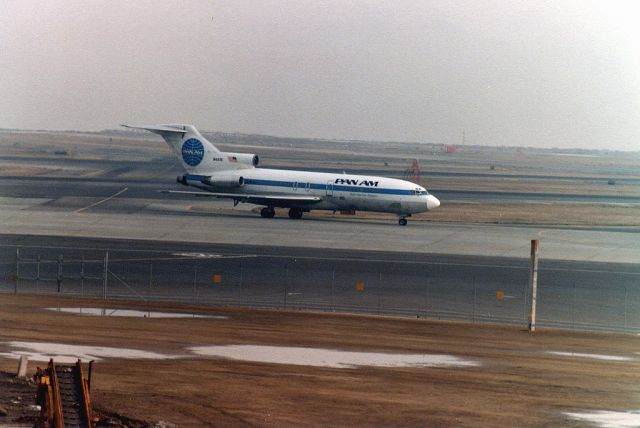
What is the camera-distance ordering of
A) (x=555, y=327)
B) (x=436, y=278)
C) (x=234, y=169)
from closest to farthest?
1. (x=555, y=327)
2. (x=436, y=278)
3. (x=234, y=169)

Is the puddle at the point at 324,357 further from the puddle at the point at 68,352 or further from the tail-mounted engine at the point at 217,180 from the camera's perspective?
the tail-mounted engine at the point at 217,180

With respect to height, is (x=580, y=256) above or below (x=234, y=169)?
below

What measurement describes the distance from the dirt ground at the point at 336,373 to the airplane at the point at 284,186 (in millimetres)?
36033

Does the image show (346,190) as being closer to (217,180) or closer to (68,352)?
(217,180)

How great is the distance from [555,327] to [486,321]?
259cm

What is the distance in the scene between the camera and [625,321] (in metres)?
42.1

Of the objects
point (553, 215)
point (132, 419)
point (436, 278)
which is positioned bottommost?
point (132, 419)

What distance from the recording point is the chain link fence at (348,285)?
43062 mm

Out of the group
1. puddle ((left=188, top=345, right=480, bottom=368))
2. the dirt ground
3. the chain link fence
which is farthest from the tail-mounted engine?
puddle ((left=188, top=345, right=480, bottom=368))

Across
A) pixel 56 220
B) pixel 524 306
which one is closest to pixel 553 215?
pixel 56 220

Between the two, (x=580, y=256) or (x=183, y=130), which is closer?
(x=580, y=256)

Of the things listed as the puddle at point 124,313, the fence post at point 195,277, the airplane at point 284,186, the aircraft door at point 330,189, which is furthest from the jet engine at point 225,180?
the puddle at point 124,313

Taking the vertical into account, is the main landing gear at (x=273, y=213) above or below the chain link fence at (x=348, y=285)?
above

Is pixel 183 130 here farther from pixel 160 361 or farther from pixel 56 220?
pixel 160 361
